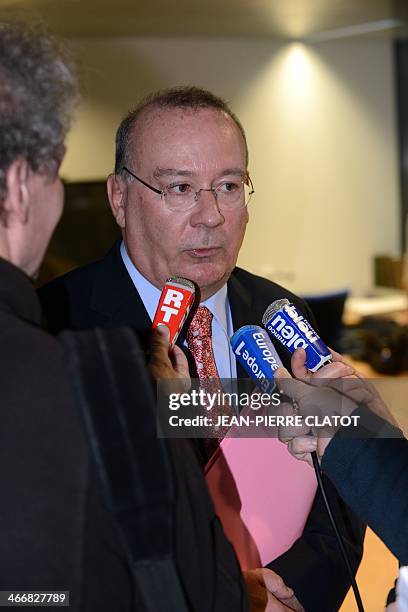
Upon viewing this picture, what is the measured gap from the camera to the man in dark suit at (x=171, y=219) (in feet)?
4.87

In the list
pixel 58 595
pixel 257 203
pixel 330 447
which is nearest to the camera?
pixel 58 595

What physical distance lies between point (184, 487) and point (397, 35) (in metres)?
6.23

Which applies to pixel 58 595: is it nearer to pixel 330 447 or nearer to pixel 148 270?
pixel 330 447

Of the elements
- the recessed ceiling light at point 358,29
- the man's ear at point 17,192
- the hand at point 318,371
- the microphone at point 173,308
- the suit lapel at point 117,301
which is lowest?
the hand at point 318,371

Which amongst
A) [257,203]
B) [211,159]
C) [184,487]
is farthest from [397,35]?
[184,487]

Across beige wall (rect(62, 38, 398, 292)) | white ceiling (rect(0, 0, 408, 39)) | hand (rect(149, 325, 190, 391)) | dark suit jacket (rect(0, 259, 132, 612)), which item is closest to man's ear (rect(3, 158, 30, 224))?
dark suit jacket (rect(0, 259, 132, 612))

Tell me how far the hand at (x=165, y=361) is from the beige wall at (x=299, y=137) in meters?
4.66

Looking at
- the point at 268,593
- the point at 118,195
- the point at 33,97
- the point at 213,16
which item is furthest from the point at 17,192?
the point at 213,16

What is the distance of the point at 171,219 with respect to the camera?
1.51 metres

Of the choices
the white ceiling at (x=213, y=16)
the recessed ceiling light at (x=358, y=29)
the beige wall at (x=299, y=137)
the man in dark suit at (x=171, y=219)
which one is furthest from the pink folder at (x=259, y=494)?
the recessed ceiling light at (x=358, y=29)

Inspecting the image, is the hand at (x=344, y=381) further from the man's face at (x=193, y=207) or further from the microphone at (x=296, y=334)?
the man's face at (x=193, y=207)

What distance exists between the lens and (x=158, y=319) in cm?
118

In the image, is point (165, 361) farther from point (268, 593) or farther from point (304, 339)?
point (268, 593)

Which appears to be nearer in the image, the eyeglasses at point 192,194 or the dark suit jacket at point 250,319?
the dark suit jacket at point 250,319
